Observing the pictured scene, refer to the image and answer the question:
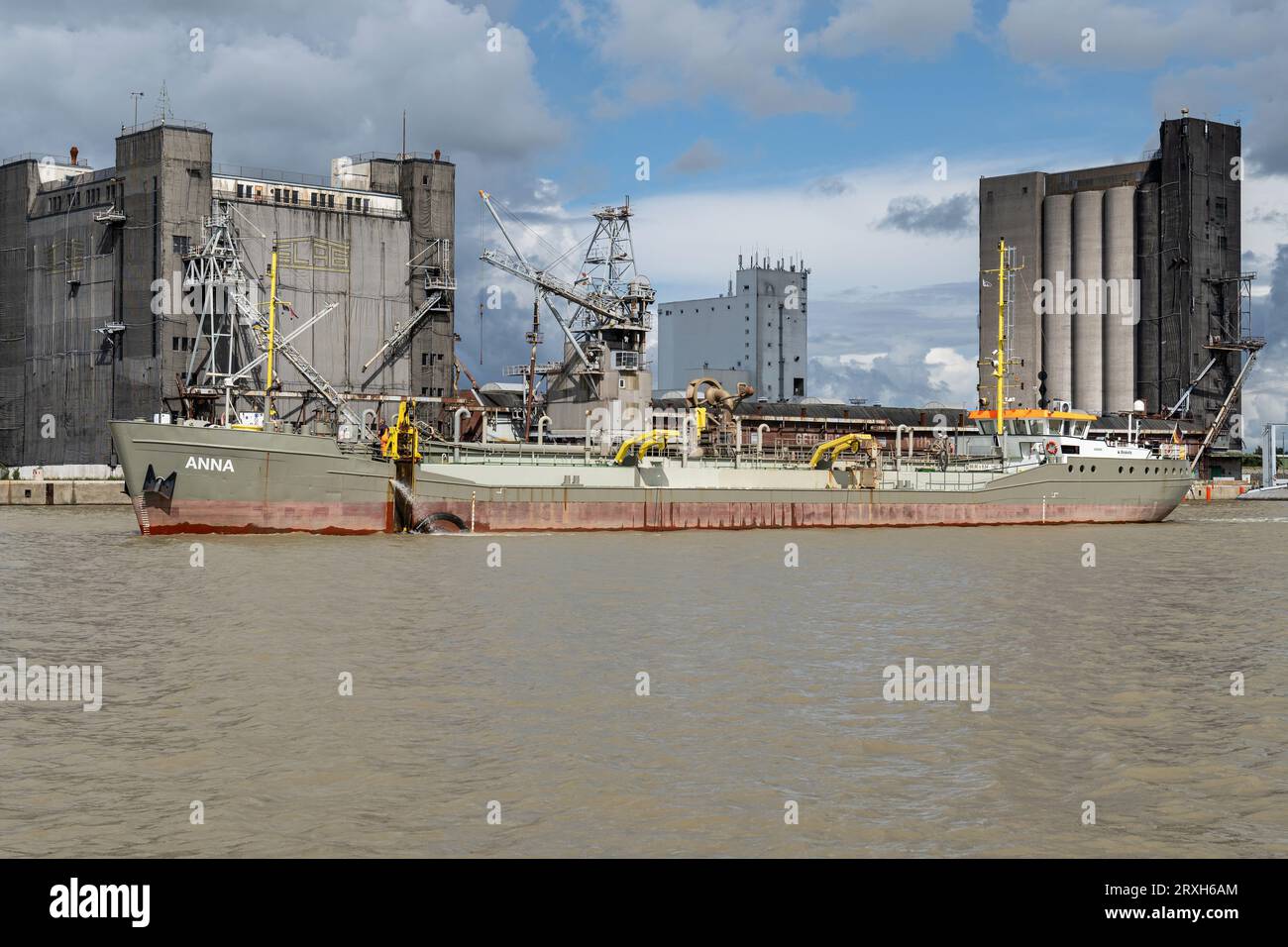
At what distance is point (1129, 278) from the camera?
116562mm

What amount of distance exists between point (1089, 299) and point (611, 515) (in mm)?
87541

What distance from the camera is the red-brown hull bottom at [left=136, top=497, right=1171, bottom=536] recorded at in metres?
41.7

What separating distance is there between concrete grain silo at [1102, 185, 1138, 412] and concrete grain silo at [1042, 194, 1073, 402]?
3.83 meters

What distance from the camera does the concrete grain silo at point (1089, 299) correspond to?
391ft

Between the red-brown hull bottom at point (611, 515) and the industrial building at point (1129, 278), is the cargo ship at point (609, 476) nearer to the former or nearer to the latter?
the red-brown hull bottom at point (611, 515)

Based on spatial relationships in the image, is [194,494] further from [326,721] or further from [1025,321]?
[1025,321]

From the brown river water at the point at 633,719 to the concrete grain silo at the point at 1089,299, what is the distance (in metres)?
96.2

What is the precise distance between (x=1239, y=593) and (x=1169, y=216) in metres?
96.0

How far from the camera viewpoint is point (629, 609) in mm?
23766
